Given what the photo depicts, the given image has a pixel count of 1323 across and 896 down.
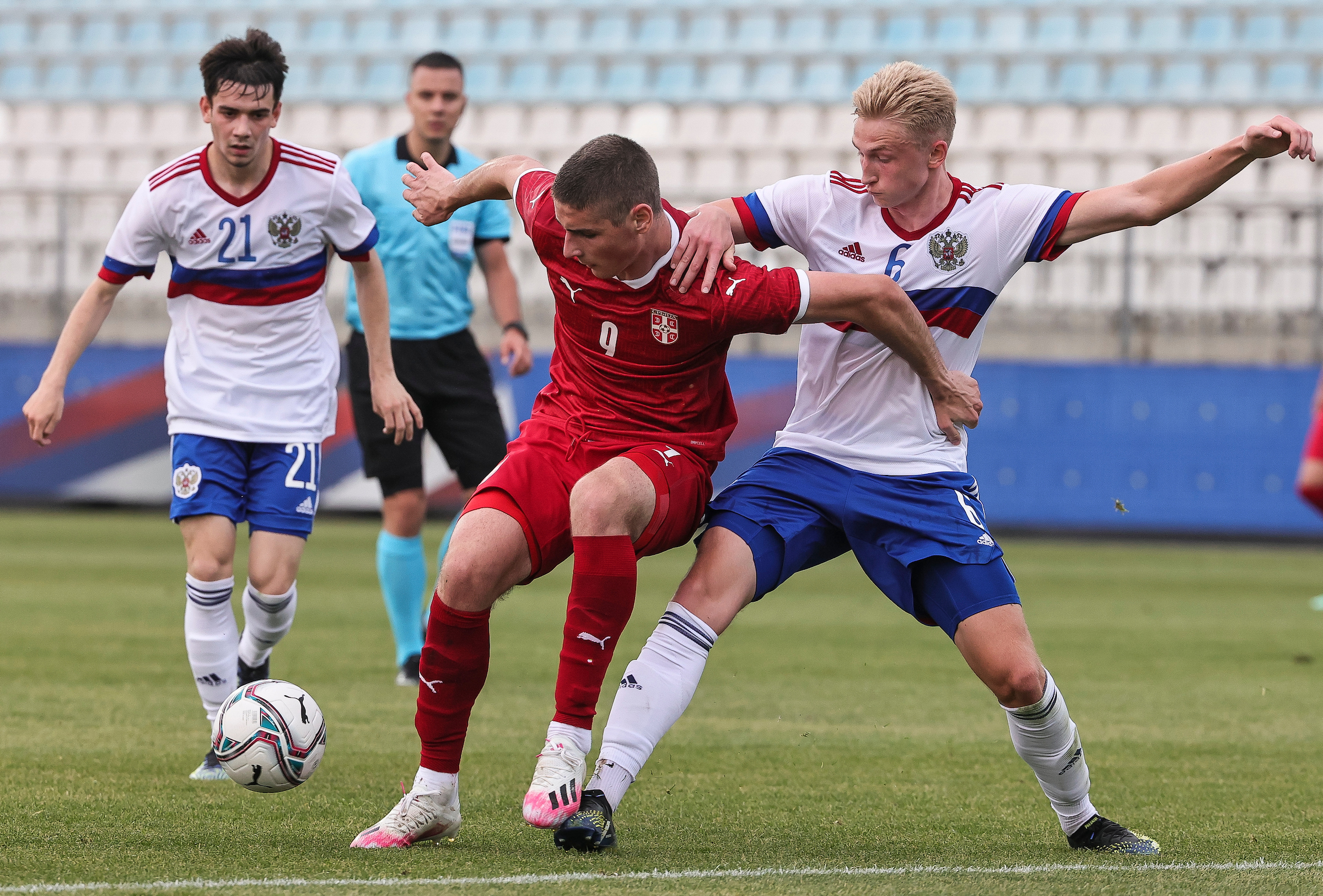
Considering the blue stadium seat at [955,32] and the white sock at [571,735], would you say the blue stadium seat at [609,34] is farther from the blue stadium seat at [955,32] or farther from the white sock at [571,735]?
the white sock at [571,735]

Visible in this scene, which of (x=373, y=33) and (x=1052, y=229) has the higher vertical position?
(x=373, y=33)

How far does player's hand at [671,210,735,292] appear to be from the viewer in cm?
381

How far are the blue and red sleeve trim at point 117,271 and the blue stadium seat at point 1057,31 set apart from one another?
17.0m

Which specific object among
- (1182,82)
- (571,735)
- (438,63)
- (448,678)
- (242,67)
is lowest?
(571,735)

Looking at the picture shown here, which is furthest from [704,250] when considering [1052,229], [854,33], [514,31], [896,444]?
[514,31]

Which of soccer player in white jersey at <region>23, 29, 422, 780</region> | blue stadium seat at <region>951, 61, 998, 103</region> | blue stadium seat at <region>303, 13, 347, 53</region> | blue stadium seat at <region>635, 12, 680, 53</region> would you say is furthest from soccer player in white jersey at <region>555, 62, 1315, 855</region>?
blue stadium seat at <region>303, 13, 347, 53</region>

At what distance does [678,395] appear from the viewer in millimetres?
4035

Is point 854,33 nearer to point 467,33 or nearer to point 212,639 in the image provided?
point 467,33

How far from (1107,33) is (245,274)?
17198 millimetres

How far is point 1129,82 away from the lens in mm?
19484

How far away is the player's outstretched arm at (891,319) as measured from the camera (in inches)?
150

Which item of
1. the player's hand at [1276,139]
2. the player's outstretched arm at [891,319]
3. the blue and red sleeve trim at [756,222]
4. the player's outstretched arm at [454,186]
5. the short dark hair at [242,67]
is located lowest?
the player's outstretched arm at [891,319]

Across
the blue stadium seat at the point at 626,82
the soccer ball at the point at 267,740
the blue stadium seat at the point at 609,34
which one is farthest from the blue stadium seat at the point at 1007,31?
the soccer ball at the point at 267,740

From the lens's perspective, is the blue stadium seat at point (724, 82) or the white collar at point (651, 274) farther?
the blue stadium seat at point (724, 82)
